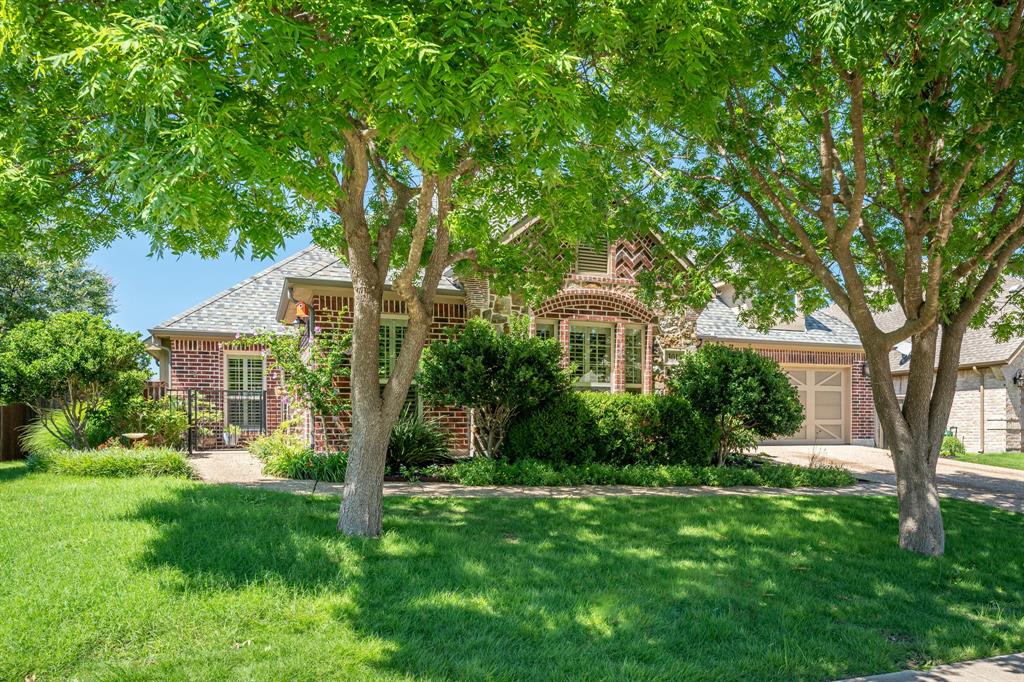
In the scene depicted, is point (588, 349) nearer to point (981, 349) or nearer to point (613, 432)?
point (613, 432)

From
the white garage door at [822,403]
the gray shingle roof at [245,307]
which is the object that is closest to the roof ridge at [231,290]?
the gray shingle roof at [245,307]

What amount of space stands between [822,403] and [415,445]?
14.0 m

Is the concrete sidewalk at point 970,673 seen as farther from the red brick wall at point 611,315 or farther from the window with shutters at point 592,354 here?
the window with shutters at point 592,354

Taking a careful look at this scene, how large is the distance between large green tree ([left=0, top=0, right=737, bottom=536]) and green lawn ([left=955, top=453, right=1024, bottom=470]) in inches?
607

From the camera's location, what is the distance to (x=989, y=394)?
62.3 feet

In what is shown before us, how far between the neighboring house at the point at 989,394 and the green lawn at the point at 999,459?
3.24ft

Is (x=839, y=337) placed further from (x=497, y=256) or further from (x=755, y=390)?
(x=497, y=256)

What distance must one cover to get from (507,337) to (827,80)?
20.8 feet

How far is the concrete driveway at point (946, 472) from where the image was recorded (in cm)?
1059

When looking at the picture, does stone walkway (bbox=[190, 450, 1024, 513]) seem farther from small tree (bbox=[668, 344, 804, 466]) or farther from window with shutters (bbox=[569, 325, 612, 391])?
window with shutters (bbox=[569, 325, 612, 391])

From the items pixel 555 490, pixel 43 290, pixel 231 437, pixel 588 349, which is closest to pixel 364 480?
pixel 555 490

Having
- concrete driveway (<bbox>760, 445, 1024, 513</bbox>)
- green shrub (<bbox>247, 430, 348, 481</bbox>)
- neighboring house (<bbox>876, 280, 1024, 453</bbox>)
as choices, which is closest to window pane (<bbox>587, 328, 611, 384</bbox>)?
concrete driveway (<bbox>760, 445, 1024, 513</bbox>)

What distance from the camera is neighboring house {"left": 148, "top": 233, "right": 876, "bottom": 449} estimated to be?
12609 mm

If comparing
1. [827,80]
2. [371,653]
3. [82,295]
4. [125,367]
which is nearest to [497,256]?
[827,80]
